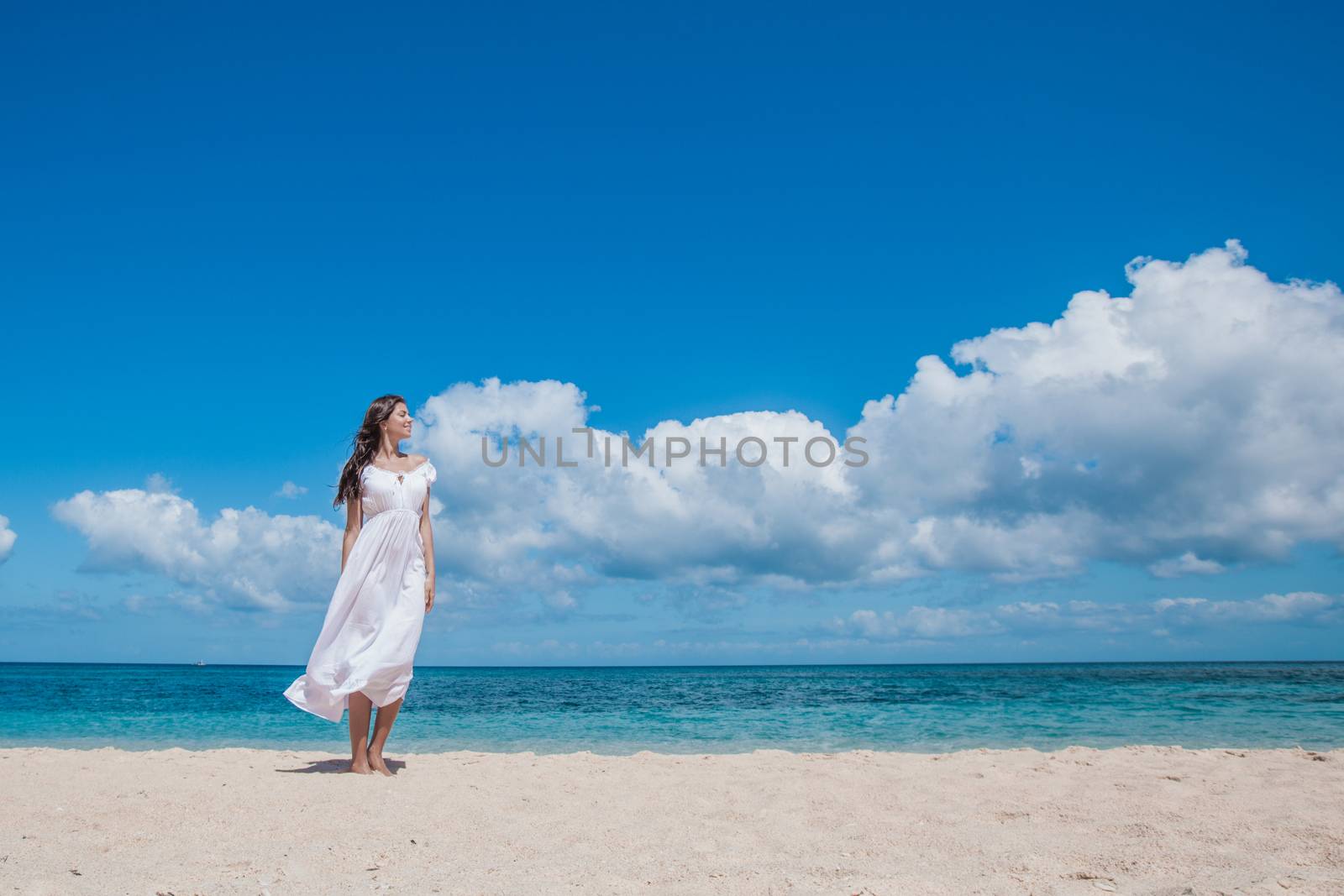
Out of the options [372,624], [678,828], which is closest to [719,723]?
[372,624]

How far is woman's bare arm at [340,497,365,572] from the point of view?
6.14 meters

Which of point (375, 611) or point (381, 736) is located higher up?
point (375, 611)

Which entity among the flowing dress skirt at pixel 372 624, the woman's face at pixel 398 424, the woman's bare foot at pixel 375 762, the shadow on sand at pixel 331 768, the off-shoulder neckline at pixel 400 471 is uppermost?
the woman's face at pixel 398 424

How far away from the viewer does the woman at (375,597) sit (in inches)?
229

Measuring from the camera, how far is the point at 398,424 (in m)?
6.24

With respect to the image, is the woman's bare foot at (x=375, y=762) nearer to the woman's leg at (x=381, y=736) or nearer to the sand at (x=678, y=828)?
the woman's leg at (x=381, y=736)

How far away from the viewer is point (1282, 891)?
9.93 ft

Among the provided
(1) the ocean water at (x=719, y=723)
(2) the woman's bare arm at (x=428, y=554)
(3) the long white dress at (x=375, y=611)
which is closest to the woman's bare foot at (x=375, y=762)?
(3) the long white dress at (x=375, y=611)

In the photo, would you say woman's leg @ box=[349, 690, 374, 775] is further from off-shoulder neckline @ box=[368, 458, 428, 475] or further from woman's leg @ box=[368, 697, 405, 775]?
off-shoulder neckline @ box=[368, 458, 428, 475]

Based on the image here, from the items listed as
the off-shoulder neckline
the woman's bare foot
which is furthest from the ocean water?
the off-shoulder neckline

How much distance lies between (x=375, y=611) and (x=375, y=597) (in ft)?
0.34

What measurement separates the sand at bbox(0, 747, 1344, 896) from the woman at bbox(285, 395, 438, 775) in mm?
503

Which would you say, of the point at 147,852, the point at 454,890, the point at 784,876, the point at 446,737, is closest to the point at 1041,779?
the point at 784,876

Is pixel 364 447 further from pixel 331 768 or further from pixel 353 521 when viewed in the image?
pixel 331 768
